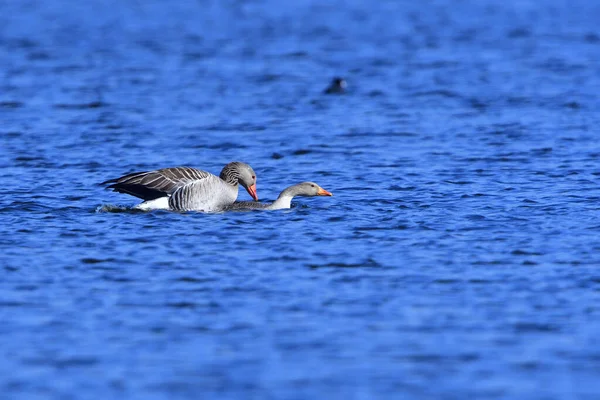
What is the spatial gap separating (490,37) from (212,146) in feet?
67.0

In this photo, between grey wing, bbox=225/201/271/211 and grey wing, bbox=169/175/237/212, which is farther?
grey wing, bbox=225/201/271/211

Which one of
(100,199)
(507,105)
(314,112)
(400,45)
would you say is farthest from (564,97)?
(100,199)

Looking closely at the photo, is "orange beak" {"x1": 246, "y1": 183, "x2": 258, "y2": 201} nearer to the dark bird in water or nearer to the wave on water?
the wave on water

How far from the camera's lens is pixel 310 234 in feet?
46.2

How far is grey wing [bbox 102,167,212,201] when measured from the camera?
15.3 m

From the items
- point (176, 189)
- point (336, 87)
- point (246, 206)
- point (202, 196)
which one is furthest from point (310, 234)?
point (336, 87)

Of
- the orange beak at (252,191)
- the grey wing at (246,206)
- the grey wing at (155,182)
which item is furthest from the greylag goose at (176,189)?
the orange beak at (252,191)

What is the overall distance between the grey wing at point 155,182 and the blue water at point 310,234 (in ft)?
1.34

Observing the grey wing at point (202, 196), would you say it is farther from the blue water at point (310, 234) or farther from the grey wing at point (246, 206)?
the blue water at point (310, 234)

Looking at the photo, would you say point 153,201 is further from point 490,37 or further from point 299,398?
point 490,37

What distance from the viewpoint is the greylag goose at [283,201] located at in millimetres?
15797

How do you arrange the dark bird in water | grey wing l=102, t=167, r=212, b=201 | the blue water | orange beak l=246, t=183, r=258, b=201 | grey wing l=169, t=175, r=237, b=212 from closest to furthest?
the blue water, grey wing l=102, t=167, r=212, b=201, grey wing l=169, t=175, r=237, b=212, orange beak l=246, t=183, r=258, b=201, the dark bird in water

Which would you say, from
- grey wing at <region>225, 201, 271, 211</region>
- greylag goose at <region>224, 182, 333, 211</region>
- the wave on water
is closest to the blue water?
the wave on water

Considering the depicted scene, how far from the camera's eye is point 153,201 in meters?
15.6
